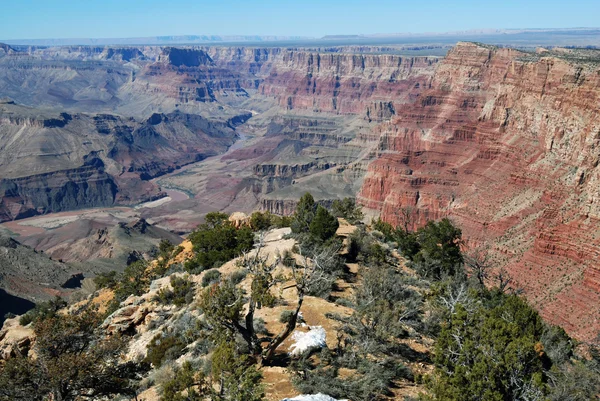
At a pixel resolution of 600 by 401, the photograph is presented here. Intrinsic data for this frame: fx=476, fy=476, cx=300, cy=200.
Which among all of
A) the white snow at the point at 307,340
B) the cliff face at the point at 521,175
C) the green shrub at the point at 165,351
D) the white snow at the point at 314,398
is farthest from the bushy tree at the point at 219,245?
the cliff face at the point at 521,175

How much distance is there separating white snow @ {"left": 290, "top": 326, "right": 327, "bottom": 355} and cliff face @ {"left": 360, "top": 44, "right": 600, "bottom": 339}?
97.4 ft

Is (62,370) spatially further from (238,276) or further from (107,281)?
(107,281)

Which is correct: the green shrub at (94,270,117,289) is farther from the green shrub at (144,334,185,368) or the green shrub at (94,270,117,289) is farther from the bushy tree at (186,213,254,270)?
the green shrub at (144,334,185,368)

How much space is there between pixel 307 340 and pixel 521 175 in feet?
184

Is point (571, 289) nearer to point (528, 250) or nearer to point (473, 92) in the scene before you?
point (528, 250)

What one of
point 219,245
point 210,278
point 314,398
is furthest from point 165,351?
point 219,245

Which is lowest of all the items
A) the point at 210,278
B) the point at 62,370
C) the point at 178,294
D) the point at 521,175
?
the point at 178,294

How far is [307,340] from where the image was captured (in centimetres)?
2298

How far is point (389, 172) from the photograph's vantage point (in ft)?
329

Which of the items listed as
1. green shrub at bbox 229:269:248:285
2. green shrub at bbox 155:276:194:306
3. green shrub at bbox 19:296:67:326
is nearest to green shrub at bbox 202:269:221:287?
green shrub at bbox 155:276:194:306

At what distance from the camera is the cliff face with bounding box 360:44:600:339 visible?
47906 millimetres

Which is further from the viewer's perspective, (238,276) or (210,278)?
(210,278)

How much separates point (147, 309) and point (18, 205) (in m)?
162

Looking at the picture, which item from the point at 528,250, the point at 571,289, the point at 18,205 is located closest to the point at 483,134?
the point at 528,250
